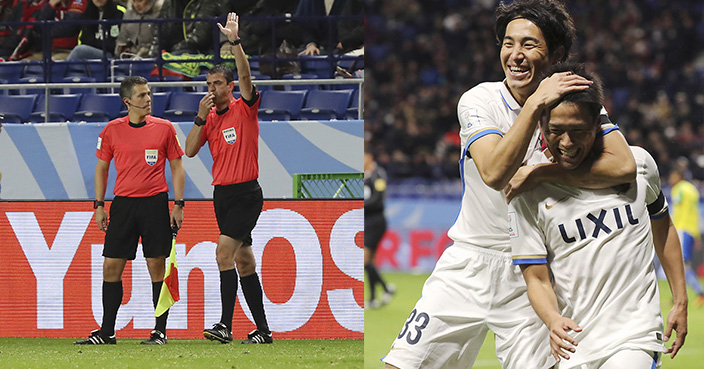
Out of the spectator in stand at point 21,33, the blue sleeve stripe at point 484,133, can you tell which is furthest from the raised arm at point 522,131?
the spectator in stand at point 21,33

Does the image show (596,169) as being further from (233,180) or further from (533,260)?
(233,180)

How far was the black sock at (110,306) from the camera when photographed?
15.8ft

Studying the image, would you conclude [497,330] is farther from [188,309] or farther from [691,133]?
[691,133]

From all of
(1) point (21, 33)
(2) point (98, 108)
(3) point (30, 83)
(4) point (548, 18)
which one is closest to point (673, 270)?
(4) point (548, 18)

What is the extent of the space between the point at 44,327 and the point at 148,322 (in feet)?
1.87

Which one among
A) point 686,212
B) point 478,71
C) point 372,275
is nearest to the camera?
point 372,275

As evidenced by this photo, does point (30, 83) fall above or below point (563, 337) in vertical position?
above

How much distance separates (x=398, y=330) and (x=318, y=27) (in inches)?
117

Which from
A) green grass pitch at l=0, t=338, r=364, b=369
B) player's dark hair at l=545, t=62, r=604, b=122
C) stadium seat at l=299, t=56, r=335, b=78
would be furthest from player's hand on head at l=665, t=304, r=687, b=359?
stadium seat at l=299, t=56, r=335, b=78

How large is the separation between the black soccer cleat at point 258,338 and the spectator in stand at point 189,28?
1.68m

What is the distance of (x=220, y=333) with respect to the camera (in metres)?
4.77

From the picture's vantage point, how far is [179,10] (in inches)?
229

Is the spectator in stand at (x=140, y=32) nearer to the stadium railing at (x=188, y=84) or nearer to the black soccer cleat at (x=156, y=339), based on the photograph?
the stadium railing at (x=188, y=84)

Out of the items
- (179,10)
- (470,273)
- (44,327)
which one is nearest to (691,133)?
(179,10)
